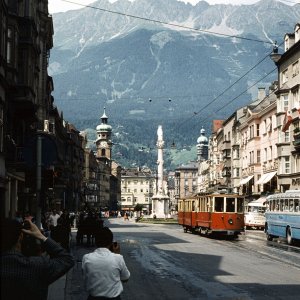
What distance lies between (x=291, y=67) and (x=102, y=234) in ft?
186

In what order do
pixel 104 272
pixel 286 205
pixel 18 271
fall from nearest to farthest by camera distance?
pixel 18 271
pixel 104 272
pixel 286 205

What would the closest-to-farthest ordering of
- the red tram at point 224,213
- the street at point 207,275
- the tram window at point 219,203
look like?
the street at point 207,275 < the red tram at point 224,213 < the tram window at point 219,203

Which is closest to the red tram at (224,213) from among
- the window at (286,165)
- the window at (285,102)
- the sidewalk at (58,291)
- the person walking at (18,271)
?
the window at (286,165)

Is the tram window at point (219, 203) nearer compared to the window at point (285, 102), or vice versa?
the tram window at point (219, 203)

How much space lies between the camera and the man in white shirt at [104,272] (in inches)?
307

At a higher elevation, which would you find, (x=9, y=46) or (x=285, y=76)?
(x=285, y=76)

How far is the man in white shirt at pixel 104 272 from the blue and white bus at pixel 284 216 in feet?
94.4

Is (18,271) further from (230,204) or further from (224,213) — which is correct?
(230,204)

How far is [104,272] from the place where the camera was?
7871 millimetres

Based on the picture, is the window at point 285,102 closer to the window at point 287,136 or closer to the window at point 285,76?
the window at point 285,76

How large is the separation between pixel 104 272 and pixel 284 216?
105 feet

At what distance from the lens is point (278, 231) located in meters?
40.7

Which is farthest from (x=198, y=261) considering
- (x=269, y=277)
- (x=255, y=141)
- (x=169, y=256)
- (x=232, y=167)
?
(x=232, y=167)

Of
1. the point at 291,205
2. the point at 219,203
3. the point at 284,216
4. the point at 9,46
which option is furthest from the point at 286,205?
the point at 9,46
